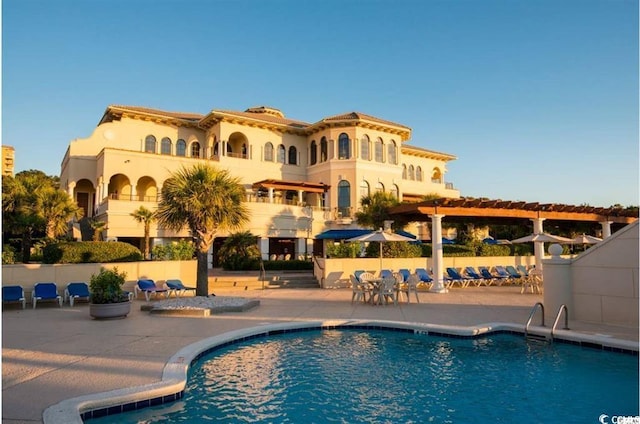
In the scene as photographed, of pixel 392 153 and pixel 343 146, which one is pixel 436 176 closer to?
pixel 392 153

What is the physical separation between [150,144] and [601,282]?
32.3 metres

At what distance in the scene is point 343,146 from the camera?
36344mm

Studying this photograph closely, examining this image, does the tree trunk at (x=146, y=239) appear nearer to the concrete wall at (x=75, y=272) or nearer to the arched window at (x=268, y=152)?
the concrete wall at (x=75, y=272)

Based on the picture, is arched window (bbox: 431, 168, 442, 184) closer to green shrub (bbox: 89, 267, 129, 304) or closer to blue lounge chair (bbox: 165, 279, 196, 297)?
blue lounge chair (bbox: 165, 279, 196, 297)

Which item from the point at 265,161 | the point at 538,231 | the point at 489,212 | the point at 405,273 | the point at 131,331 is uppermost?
the point at 265,161

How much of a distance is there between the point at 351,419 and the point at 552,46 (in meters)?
13.7

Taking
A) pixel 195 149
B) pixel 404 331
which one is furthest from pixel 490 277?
pixel 195 149

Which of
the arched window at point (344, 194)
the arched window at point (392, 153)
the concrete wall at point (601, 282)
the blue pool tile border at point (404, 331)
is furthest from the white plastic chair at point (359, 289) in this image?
the arched window at point (392, 153)

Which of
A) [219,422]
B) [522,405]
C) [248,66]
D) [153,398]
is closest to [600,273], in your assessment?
[522,405]

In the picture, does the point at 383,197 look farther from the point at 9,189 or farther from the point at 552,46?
the point at 9,189

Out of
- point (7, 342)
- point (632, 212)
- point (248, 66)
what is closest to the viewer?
point (7, 342)

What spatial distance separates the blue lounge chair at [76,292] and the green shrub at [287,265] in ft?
37.1

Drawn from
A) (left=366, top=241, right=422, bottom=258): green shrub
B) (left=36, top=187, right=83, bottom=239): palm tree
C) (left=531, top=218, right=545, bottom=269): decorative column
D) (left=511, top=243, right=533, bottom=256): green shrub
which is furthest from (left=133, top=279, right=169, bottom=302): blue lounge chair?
(left=511, top=243, right=533, bottom=256): green shrub

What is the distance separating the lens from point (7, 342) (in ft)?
28.8
